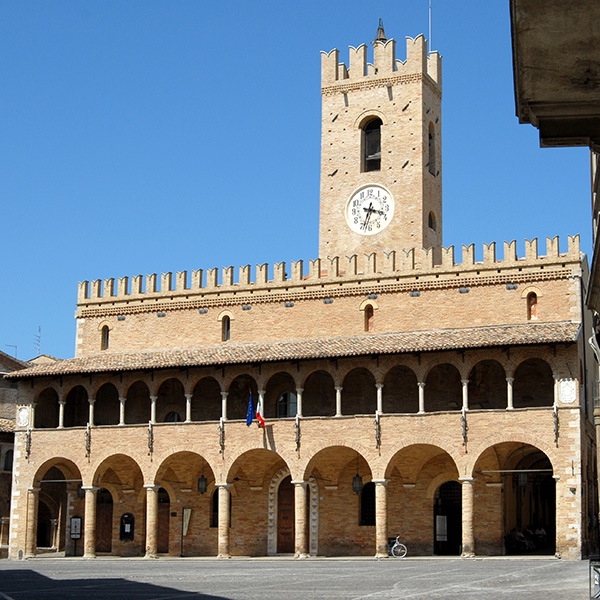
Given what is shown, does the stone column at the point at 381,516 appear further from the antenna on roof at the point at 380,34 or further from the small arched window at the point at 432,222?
the antenna on roof at the point at 380,34

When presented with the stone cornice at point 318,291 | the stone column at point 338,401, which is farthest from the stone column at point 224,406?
the stone cornice at point 318,291

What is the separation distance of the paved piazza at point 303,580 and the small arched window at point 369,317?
7.75 m

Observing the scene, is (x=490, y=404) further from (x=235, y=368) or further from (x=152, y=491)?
(x=152, y=491)

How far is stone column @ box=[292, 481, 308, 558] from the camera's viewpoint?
3161cm

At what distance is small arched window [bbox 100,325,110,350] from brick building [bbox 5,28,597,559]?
7 cm

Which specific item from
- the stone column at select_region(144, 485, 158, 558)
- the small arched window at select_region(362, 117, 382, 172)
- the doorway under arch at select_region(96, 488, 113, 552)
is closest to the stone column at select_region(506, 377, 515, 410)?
the small arched window at select_region(362, 117, 382, 172)

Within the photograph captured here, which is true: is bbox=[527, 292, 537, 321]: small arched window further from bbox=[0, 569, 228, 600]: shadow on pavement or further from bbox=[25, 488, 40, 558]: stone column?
bbox=[25, 488, 40, 558]: stone column

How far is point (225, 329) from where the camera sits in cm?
3672

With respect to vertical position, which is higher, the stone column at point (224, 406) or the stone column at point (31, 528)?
the stone column at point (224, 406)

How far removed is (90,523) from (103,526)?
10.7ft

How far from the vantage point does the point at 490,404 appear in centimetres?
3206

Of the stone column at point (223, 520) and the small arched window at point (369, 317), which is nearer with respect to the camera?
the stone column at point (223, 520)

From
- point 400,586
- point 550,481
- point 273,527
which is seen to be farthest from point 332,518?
point 400,586

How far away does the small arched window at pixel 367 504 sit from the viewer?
110 ft
